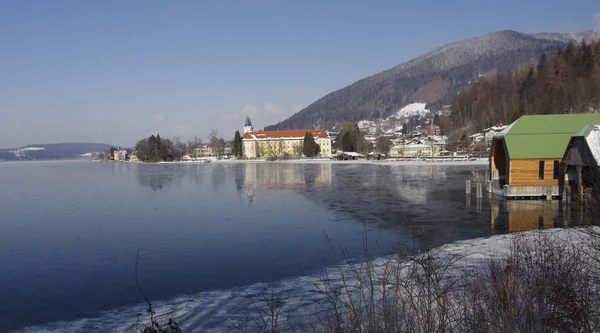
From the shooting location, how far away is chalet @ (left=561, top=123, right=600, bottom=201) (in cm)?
2056

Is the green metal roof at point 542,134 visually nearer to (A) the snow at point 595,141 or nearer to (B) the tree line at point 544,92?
(A) the snow at point 595,141

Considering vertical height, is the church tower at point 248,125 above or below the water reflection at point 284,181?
above

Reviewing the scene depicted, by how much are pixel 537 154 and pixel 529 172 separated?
3.69 ft

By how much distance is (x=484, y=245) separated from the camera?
529 inches

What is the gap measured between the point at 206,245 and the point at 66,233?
23.4 feet

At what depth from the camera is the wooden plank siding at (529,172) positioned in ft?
84.6

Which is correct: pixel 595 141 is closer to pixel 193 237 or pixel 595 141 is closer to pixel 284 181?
pixel 193 237

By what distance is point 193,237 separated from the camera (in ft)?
56.3

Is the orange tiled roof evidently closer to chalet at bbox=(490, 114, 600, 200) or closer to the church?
the church

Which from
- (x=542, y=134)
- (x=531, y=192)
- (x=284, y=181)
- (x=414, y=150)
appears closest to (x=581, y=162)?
(x=531, y=192)

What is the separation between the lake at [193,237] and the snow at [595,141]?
10.5 ft

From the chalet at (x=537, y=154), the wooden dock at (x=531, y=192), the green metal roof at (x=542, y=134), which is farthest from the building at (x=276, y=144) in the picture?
the wooden dock at (x=531, y=192)

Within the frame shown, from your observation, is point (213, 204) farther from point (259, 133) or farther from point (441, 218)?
point (259, 133)

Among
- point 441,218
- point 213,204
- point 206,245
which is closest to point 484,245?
point 441,218
